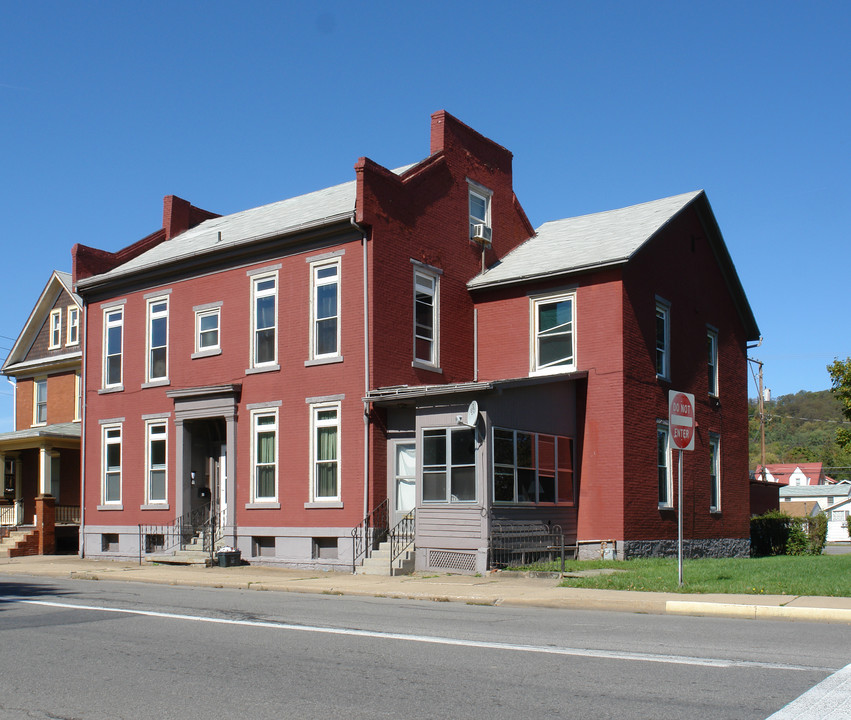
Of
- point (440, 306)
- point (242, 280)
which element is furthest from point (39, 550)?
point (440, 306)

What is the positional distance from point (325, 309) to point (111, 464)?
9859mm

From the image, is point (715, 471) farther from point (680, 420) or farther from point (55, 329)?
point (55, 329)

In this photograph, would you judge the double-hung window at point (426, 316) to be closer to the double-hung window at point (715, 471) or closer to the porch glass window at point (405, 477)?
the porch glass window at point (405, 477)

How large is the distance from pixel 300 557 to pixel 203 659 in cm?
1423

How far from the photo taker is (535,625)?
11.7 meters

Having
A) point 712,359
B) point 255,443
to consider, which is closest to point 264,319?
point 255,443

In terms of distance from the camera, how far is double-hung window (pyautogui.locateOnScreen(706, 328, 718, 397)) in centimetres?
2834

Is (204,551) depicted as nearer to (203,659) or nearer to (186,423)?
(186,423)

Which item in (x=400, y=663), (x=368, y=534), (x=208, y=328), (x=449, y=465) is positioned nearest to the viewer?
(x=400, y=663)

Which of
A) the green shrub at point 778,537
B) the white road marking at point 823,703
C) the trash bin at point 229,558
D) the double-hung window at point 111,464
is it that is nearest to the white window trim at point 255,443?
the trash bin at point 229,558

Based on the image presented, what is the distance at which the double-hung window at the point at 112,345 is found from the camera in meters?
28.5

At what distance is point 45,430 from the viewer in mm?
32969

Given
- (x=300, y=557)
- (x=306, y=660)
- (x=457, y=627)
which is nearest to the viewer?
(x=306, y=660)

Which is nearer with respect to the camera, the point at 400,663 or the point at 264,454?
the point at 400,663
